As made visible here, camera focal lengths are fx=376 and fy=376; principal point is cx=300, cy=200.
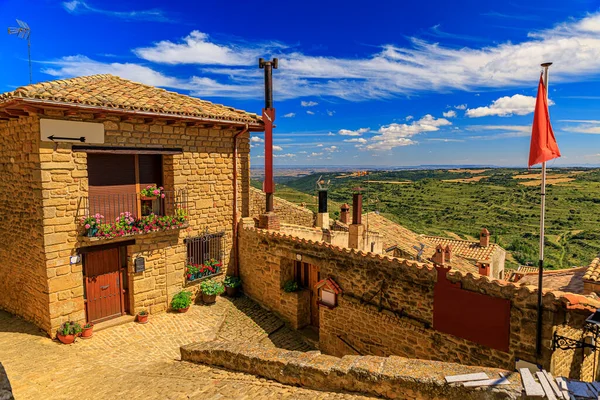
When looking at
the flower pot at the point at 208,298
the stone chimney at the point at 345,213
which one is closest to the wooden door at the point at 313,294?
the flower pot at the point at 208,298

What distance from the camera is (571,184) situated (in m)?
67.4

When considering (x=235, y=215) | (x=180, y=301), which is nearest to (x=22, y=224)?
(x=180, y=301)

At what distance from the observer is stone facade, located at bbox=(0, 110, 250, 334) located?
9195mm

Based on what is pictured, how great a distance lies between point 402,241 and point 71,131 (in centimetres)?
1528

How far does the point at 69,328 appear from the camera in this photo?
9.35 meters

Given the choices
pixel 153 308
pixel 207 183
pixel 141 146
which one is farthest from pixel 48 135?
pixel 153 308

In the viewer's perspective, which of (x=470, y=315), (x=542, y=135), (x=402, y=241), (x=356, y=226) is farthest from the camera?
(x=402, y=241)

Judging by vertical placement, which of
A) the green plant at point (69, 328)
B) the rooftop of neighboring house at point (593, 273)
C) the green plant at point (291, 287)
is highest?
the rooftop of neighboring house at point (593, 273)

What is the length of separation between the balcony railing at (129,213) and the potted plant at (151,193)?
70mm

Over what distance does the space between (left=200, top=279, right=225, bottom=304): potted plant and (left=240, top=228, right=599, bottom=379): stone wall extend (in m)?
1.42

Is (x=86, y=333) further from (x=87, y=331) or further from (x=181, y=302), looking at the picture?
(x=181, y=302)

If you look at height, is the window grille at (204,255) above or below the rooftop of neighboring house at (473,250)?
above

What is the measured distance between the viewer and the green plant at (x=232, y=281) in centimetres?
1285

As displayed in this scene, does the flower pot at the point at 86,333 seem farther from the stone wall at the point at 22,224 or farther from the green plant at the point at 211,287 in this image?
the green plant at the point at 211,287
